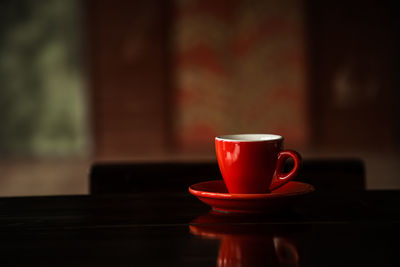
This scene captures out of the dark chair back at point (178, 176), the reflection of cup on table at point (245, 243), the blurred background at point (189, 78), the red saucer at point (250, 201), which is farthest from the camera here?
the blurred background at point (189, 78)

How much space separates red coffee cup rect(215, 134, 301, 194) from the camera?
24.5 inches

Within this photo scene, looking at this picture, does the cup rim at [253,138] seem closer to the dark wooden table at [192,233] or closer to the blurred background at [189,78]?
the dark wooden table at [192,233]

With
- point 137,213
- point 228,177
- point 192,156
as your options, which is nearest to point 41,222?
point 137,213

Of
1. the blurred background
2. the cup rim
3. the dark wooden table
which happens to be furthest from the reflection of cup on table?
the blurred background

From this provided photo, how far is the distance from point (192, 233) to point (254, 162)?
140 mm

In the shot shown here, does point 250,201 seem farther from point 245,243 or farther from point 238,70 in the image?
point 238,70

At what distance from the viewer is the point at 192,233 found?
54cm

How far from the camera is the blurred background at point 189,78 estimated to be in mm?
4078

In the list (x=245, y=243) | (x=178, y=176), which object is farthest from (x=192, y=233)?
(x=178, y=176)

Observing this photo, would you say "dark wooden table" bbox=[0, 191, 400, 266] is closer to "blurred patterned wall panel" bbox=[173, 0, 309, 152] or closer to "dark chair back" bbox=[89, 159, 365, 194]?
"dark chair back" bbox=[89, 159, 365, 194]

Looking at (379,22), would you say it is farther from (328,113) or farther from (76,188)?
(76,188)

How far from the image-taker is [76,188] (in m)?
3.16

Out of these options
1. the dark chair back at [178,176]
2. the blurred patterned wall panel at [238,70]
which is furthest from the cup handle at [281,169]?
the blurred patterned wall panel at [238,70]

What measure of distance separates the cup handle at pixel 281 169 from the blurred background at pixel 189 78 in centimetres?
338
